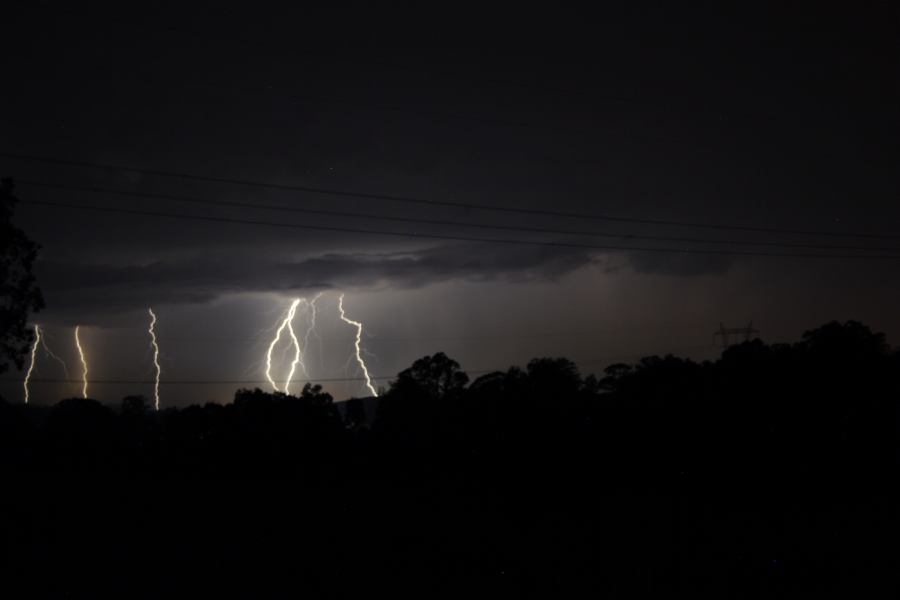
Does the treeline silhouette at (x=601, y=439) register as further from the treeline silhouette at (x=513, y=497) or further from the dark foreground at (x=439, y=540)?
the dark foreground at (x=439, y=540)

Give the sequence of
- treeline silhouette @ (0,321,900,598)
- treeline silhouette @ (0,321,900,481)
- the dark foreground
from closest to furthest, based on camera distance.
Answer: the dark foreground
treeline silhouette @ (0,321,900,598)
treeline silhouette @ (0,321,900,481)

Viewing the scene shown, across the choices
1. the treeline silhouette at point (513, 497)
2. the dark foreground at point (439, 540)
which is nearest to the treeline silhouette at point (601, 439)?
the treeline silhouette at point (513, 497)

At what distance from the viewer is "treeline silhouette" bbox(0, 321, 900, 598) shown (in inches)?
611

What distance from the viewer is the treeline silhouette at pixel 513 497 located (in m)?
15.5

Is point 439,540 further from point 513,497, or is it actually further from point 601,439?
point 601,439

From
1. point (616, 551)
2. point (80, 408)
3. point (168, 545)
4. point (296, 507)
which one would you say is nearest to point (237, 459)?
point (296, 507)

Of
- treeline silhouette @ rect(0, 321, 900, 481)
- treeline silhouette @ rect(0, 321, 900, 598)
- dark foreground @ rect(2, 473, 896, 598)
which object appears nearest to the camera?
dark foreground @ rect(2, 473, 896, 598)

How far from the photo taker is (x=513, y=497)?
2338 centimetres

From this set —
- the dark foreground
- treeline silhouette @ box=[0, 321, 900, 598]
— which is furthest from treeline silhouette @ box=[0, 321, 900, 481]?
the dark foreground

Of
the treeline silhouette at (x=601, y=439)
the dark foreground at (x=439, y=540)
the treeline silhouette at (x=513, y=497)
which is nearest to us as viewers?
the dark foreground at (x=439, y=540)

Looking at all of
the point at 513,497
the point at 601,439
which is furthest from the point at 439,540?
the point at 601,439

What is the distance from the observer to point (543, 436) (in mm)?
27969

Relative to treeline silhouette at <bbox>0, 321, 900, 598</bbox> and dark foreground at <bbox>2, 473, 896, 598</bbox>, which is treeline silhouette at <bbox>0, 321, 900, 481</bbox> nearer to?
treeline silhouette at <bbox>0, 321, 900, 598</bbox>

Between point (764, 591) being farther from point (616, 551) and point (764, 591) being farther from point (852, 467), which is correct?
point (852, 467)
